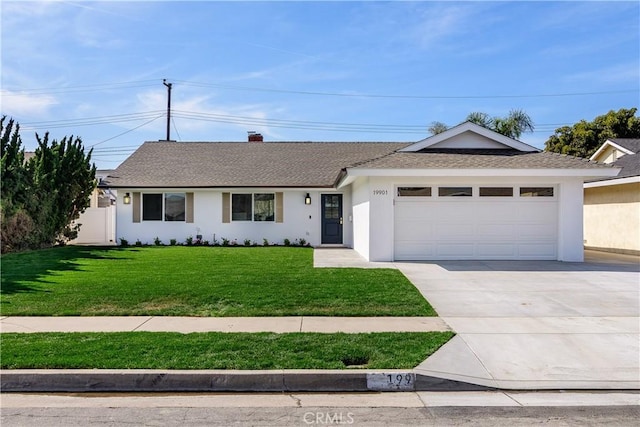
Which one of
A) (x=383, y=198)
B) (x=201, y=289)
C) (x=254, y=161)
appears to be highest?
(x=254, y=161)

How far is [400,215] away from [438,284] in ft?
13.3

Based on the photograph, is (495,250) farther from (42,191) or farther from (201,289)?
(42,191)

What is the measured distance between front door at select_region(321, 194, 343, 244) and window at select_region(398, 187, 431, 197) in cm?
575

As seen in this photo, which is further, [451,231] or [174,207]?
[174,207]

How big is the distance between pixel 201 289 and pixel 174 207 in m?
11.3

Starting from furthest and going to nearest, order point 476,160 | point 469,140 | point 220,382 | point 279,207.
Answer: point 279,207, point 469,140, point 476,160, point 220,382

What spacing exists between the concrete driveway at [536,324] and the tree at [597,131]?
2319 centimetres

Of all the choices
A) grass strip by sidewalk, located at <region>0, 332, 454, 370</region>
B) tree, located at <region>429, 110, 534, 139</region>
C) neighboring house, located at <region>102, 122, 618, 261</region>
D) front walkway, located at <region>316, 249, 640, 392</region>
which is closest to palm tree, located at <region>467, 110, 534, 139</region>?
tree, located at <region>429, 110, 534, 139</region>

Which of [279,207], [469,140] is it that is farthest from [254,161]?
[469,140]

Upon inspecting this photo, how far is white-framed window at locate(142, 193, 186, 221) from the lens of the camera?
20156 mm

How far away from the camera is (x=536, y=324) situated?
24.8 feet

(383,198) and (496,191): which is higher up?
(496,191)

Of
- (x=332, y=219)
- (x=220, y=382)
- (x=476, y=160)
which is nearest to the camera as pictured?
(x=220, y=382)

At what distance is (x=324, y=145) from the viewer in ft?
79.7
